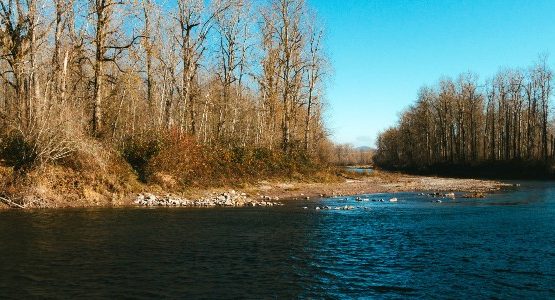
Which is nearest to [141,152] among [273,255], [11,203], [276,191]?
[11,203]

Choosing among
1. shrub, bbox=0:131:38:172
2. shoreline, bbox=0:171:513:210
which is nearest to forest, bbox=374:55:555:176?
shoreline, bbox=0:171:513:210

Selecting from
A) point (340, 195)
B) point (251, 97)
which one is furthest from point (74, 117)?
point (251, 97)

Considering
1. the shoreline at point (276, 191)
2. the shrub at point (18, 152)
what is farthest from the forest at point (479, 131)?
the shrub at point (18, 152)

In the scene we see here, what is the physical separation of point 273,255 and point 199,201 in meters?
16.7

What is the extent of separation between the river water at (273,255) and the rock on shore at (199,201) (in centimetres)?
470

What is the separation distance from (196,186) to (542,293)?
26.8m

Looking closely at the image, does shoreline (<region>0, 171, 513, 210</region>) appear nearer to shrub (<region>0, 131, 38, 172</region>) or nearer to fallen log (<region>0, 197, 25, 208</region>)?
fallen log (<region>0, 197, 25, 208</region>)

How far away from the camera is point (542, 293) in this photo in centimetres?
1038

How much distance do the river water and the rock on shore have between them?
470cm

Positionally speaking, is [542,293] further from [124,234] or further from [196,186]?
[196,186]

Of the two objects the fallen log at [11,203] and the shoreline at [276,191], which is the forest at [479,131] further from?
the fallen log at [11,203]

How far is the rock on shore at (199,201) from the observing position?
28.9m

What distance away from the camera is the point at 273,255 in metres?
14.4

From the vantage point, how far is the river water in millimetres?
10672
